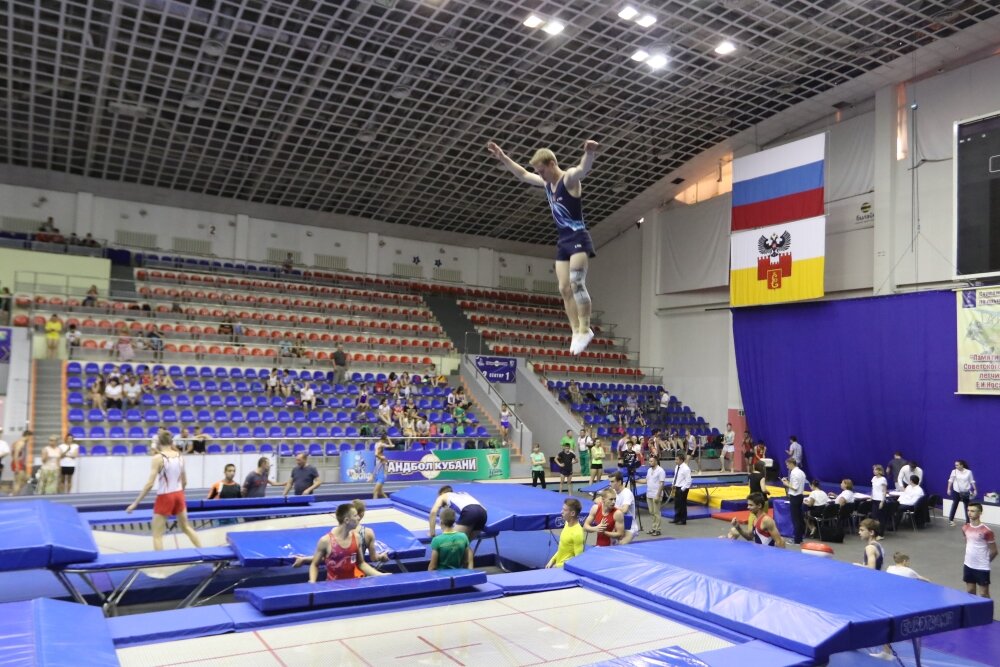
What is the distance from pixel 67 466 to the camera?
506 inches

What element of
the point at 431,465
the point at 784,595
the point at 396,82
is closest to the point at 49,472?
the point at 431,465

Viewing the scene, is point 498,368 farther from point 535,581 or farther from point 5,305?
point 535,581

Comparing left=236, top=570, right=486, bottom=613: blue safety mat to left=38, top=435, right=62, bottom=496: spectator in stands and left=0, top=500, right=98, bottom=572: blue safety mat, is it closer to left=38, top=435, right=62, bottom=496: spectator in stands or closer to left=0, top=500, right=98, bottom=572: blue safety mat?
left=0, top=500, right=98, bottom=572: blue safety mat

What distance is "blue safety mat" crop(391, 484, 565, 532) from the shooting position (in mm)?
9773

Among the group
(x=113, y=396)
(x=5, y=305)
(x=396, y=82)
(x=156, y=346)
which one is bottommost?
(x=113, y=396)

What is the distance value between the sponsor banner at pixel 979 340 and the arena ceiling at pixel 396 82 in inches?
254

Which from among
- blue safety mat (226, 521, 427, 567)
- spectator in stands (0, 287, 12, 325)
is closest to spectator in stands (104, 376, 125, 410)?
spectator in stands (0, 287, 12, 325)

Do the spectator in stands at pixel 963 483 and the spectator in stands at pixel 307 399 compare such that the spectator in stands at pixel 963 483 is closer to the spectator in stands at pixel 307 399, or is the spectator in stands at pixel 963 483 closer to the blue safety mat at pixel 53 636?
the spectator in stands at pixel 307 399

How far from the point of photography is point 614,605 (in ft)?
22.9

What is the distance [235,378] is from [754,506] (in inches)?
536

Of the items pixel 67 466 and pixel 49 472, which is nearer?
pixel 49 472

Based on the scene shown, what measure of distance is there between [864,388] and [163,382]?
17.6 m

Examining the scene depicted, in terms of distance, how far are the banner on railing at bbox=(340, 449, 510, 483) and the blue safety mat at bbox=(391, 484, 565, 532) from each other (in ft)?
13.0

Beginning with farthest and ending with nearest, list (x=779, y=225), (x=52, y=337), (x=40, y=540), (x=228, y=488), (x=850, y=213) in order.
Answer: (x=850, y=213) < (x=779, y=225) < (x=52, y=337) < (x=228, y=488) < (x=40, y=540)
